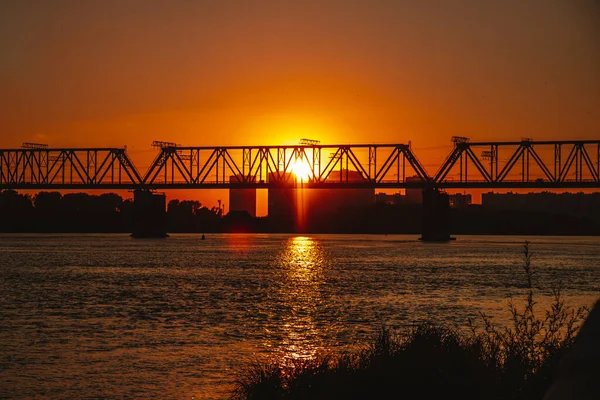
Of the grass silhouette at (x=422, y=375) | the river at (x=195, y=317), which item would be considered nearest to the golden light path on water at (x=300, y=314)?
the river at (x=195, y=317)

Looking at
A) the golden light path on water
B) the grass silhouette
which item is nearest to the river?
the golden light path on water

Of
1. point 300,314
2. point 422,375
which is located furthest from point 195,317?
point 422,375

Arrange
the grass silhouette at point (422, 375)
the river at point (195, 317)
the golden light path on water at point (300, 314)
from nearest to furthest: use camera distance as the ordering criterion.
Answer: the grass silhouette at point (422, 375) → the river at point (195, 317) → the golden light path on water at point (300, 314)

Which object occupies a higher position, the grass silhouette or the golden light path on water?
the grass silhouette

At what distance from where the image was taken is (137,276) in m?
77.1

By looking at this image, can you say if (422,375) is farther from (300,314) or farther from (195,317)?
(300,314)

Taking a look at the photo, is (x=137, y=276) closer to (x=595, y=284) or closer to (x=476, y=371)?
(x=595, y=284)

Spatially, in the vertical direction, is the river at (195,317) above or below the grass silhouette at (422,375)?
below

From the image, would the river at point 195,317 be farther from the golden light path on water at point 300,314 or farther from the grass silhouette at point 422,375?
the grass silhouette at point 422,375

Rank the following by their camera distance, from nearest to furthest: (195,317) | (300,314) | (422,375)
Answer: (422,375) → (195,317) → (300,314)

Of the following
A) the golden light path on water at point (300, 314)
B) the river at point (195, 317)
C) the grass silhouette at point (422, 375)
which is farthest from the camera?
the golden light path on water at point (300, 314)

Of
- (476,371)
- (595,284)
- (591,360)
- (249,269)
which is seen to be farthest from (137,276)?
(591,360)

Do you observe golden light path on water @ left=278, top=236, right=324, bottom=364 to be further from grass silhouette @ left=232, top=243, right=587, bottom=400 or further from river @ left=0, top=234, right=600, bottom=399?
grass silhouette @ left=232, top=243, right=587, bottom=400

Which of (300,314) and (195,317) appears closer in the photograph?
(195,317)
